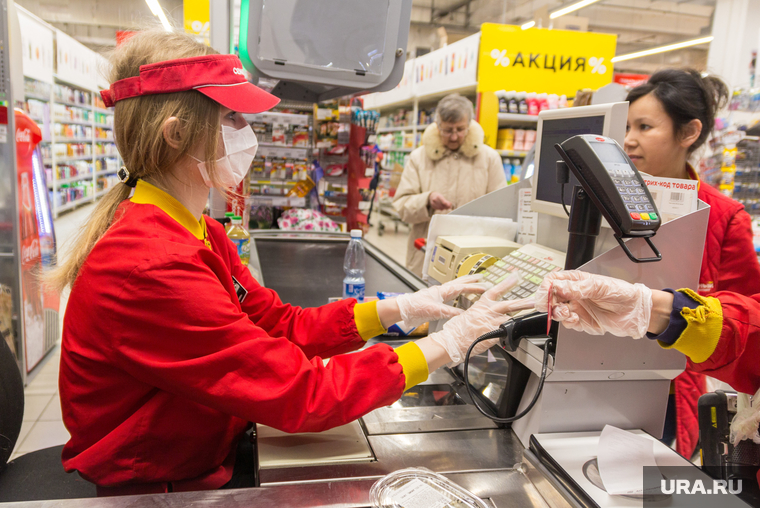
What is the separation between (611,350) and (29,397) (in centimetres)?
357

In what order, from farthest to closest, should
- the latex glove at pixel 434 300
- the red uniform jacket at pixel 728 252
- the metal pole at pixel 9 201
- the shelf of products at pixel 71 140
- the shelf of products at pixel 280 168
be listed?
the shelf of products at pixel 71 140, the shelf of products at pixel 280 168, the metal pole at pixel 9 201, the red uniform jacket at pixel 728 252, the latex glove at pixel 434 300

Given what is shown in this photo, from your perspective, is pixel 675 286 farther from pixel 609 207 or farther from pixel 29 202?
pixel 29 202

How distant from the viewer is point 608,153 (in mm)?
998

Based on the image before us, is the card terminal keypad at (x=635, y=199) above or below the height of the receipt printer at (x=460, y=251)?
above

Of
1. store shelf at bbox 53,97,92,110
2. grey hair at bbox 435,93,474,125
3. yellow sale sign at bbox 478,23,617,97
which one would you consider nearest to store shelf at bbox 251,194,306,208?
grey hair at bbox 435,93,474,125

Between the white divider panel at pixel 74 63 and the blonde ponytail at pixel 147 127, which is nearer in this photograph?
the blonde ponytail at pixel 147 127

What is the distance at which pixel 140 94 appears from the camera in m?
1.07

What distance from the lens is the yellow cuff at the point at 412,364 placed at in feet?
3.44

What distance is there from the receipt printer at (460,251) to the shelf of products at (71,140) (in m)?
8.54

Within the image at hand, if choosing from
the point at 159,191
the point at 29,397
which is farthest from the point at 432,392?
the point at 29,397

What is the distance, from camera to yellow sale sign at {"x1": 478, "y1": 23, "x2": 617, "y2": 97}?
19.1 ft

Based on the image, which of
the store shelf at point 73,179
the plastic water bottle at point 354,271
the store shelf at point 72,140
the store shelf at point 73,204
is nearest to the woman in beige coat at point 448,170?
the plastic water bottle at point 354,271

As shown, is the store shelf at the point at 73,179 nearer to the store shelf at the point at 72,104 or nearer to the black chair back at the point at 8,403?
the store shelf at the point at 72,104

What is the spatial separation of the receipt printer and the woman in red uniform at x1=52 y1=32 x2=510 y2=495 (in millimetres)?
338
